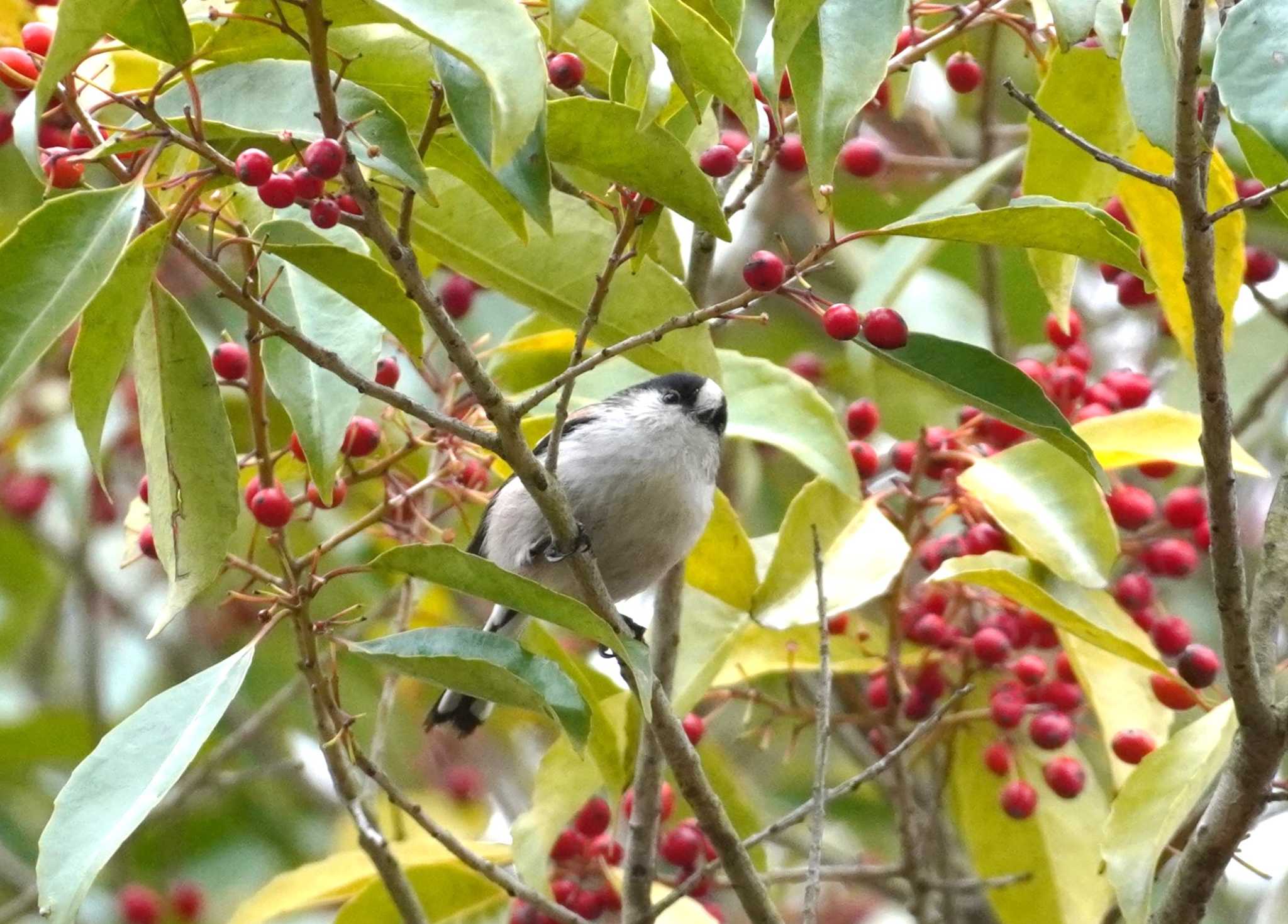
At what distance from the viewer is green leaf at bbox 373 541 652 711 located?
1602 mm

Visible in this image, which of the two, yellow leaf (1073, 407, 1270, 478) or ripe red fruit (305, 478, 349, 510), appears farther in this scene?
yellow leaf (1073, 407, 1270, 478)

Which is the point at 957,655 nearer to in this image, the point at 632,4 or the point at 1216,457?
the point at 1216,457

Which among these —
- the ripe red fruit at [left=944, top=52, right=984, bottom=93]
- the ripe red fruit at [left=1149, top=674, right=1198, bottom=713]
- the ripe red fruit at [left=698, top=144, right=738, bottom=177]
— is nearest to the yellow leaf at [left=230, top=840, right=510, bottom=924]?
the ripe red fruit at [left=1149, top=674, right=1198, bottom=713]

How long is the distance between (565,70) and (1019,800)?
4.65ft

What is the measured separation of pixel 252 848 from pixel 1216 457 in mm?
3210

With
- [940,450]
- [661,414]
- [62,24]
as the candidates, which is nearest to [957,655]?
[940,450]

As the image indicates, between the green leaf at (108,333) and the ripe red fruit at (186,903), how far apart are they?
2.58 meters

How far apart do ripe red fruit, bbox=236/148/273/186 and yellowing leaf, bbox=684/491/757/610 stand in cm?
103

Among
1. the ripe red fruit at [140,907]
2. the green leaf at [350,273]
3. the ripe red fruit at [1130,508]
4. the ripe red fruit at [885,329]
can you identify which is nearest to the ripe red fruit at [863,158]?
the ripe red fruit at [1130,508]

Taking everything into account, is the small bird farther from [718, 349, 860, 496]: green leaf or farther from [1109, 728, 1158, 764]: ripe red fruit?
[1109, 728, 1158, 764]: ripe red fruit

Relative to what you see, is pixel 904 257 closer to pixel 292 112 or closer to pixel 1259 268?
pixel 1259 268

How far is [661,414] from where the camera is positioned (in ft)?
9.06

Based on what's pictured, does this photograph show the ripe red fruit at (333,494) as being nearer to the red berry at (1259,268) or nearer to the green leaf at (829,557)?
the green leaf at (829,557)

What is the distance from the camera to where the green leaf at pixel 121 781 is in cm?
140
